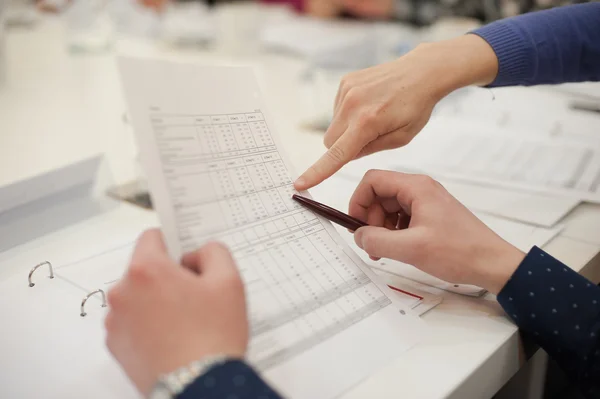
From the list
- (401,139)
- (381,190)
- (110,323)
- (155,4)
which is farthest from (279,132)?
(155,4)

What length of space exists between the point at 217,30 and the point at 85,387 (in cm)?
159

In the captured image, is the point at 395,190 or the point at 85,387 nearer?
the point at 85,387

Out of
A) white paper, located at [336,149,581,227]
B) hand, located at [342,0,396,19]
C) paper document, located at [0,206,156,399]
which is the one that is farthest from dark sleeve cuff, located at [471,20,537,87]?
hand, located at [342,0,396,19]

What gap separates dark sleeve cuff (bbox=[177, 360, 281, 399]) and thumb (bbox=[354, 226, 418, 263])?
21 cm

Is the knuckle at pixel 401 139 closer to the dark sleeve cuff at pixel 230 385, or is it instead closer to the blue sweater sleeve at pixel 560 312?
the blue sweater sleeve at pixel 560 312

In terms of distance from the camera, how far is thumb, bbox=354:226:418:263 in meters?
0.54

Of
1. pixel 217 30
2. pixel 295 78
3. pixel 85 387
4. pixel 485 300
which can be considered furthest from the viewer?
pixel 217 30

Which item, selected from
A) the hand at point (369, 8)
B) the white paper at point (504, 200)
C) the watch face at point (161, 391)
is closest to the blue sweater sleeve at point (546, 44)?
the white paper at point (504, 200)

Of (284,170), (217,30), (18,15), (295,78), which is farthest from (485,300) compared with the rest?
(18,15)

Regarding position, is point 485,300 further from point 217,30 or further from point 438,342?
point 217,30

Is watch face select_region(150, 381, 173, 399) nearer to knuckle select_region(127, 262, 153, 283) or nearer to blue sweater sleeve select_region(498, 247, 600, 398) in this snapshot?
knuckle select_region(127, 262, 153, 283)

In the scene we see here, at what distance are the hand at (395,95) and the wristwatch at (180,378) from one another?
0.32 metres

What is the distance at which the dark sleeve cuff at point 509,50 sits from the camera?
0.79 meters

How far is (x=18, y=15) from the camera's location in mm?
2340
